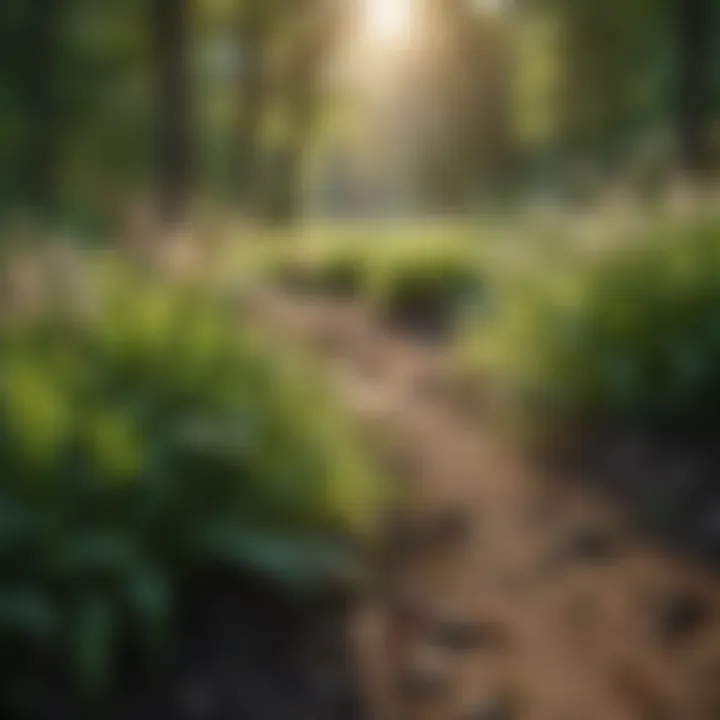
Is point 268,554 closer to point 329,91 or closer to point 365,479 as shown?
point 365,479

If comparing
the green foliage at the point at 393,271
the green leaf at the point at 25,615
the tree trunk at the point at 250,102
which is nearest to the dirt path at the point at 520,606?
the green leaf at the point at 25,615

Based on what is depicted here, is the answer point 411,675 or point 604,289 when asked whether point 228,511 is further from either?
point 604,289

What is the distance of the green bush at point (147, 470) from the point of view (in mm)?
3816

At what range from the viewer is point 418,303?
35.4 ft

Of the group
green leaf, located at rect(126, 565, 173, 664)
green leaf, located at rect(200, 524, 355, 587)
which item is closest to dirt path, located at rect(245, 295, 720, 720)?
green leaf, located at rect(200, 524, 355, 587)

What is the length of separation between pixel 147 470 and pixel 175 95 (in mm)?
7576

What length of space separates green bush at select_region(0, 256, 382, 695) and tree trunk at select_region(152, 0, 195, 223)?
20.5 feet

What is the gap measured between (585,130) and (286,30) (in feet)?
15.9

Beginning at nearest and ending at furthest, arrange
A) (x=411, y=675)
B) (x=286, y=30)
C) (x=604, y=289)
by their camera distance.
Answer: (x=411, y=675) → (x=604, y=289) → (x=286, y=30)

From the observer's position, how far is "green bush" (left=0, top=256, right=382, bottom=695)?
382 centimetres

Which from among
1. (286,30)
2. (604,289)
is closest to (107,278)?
(604,289)

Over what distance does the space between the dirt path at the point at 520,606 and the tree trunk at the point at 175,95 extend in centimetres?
545

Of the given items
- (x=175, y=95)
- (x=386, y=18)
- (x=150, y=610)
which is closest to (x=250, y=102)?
(x=175, y=95)

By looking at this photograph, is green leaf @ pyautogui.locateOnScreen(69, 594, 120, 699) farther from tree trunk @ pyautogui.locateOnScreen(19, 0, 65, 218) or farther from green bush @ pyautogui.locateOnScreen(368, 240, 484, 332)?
tree trunk @ pyautogui.locateOnScreen(19, 0, 65, 218)
